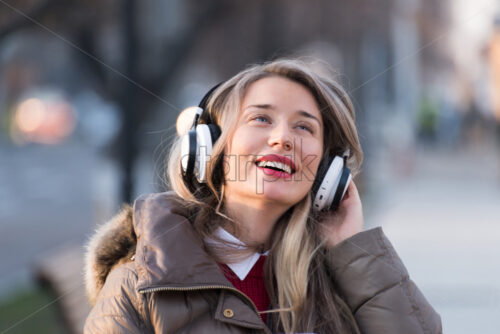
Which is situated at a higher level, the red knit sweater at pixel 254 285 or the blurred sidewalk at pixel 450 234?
the red knit sweater at pixel 254 285

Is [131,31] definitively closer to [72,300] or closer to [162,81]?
[72,300]

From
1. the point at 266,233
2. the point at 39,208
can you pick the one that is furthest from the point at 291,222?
the point at 39,208

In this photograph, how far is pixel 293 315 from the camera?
2566 mm

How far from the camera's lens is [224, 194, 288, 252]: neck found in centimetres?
274

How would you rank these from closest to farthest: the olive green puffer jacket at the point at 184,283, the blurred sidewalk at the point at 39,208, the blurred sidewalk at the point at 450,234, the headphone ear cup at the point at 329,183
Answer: the olive green puffer jacket at the point at 184,283 < the headphone ear cup at the point at 329,183 < the blurred sidewalk at the point at 450,234 < the blurred sidewalk at the point at 39,208

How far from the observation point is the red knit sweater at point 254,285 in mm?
2639

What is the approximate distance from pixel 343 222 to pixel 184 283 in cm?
84

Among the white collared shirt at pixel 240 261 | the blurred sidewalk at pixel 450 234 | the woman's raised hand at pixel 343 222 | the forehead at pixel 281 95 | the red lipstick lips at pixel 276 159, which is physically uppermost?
the forehead at pixel 281 95

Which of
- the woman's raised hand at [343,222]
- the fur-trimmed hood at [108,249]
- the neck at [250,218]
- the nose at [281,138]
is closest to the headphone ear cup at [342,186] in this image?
the woman's raised hand at [343,222]

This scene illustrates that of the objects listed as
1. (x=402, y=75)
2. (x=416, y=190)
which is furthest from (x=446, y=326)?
(x=402, y=75)

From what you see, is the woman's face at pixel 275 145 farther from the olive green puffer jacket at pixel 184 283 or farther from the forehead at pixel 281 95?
the olive green puffer jacket at pixel 184 283

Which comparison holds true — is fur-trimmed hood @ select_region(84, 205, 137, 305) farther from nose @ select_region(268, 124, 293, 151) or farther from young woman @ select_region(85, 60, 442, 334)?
nose @ select_region(268, 124, 293, 151)

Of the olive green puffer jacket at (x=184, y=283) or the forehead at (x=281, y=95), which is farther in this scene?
the forehead at (x=281, y=95)

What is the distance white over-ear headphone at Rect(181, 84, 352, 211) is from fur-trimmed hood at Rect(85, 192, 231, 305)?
5.6 inches
